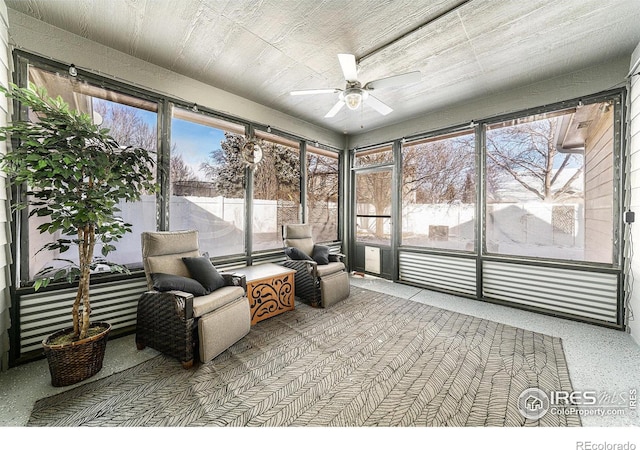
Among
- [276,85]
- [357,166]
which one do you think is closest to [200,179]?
[276,85]

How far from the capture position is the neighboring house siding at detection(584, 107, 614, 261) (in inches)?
111

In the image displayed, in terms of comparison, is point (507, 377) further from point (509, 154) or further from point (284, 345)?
point (509, 154)

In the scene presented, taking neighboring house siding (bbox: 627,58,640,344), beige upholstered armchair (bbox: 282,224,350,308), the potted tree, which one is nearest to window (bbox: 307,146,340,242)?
beige upholstered armchair (bbox: 282,224,350,308)

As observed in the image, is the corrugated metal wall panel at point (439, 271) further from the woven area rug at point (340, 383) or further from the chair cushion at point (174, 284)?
the chair cushion at point (174, 284)

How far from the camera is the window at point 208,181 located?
312cm

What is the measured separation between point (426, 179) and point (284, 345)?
137 inches

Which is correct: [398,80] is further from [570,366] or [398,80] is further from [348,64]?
[570,366]

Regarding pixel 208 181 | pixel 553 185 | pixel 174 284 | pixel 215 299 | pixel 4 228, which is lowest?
pixel 215 299

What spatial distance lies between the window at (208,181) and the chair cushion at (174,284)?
0.98 m

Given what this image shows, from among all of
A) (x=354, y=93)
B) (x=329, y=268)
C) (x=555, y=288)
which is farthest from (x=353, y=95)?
(x=555, y=288)

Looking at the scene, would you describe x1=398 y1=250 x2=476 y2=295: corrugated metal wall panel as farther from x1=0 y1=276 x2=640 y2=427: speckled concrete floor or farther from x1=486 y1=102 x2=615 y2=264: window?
x1=0 y1=276 x2=640 y2=427: speckled concrete floor

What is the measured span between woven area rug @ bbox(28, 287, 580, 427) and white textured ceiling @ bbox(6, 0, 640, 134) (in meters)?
2.95

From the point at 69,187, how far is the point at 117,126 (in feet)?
3.52

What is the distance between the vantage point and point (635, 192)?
8.28 feet
